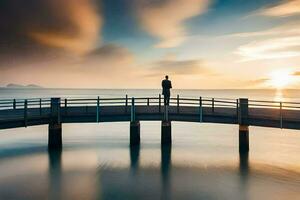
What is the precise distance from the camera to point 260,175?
18453 millimetres

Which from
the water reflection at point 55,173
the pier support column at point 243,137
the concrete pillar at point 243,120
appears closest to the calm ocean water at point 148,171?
the water reflection at point 55,173

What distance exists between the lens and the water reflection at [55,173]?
15.1 meters

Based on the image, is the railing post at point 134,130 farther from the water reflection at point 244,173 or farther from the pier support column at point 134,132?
the water reflection at point 244,173

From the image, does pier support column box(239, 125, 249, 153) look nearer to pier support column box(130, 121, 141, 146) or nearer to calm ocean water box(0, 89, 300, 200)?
calm ocean water box(0, 89, 300, 200)

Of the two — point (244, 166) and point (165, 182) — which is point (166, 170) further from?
point (244, 166)

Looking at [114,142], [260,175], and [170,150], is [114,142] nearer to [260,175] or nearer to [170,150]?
[170,150]

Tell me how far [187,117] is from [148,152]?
4.06 metres

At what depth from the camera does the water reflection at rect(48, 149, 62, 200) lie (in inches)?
596

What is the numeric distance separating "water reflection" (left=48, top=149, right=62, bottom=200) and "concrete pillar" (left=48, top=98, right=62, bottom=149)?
1.86ft

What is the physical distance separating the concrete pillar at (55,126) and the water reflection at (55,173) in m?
0.57

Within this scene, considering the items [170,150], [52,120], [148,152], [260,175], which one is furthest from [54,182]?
[260,175]

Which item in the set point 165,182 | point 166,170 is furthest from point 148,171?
point 165,182

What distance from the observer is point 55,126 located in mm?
22984

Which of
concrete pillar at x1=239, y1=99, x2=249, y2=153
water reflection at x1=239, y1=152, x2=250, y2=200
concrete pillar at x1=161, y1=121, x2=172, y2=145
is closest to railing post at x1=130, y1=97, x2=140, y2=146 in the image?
concrete pillar at x1=161, y1=121, x2=172, y2=145
